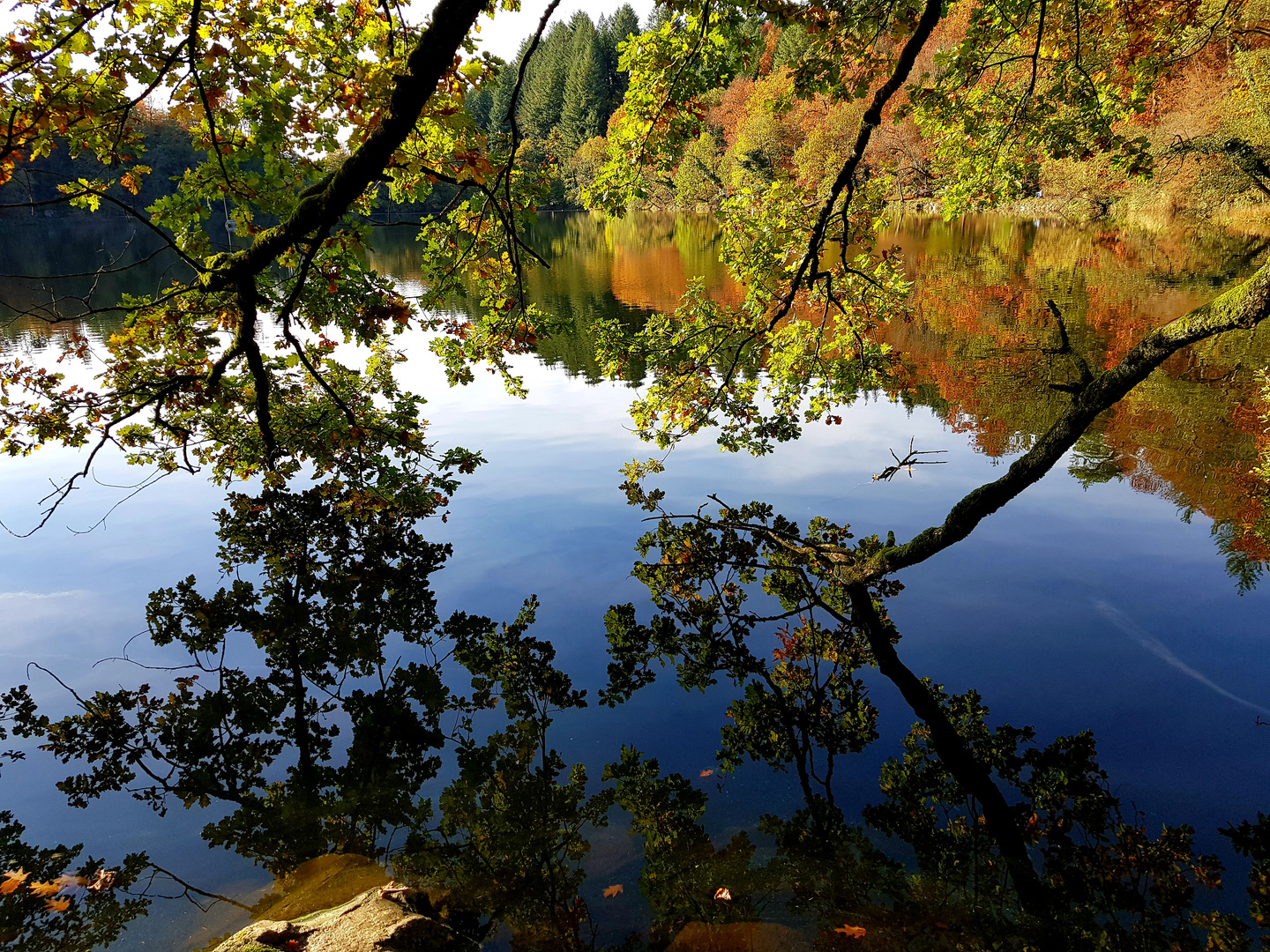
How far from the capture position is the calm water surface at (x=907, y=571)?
427 cm

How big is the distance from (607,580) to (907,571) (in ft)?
10.6

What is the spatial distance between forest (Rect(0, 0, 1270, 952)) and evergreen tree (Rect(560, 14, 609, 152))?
83.1 m

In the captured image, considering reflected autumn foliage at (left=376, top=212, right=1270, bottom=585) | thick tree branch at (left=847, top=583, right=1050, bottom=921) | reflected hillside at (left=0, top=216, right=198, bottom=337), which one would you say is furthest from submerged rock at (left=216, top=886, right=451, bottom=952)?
reflected autumn foliage at (left=376, top=212, right=1270, bottom=585)

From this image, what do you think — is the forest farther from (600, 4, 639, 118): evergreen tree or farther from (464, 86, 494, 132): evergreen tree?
(464, 86, 494, 132): evergreen tree

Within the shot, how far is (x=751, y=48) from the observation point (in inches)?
238

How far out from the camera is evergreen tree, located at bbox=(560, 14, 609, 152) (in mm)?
82500

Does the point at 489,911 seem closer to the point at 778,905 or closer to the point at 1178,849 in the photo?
the point at 778,905

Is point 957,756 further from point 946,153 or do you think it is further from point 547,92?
point 547,92

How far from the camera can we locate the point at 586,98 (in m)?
82.5

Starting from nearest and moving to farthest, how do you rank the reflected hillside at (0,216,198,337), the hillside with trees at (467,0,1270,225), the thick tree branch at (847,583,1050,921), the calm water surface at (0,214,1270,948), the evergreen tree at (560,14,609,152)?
the thick tree branch at (847,583,1050,921) < the calm water surface at (0,214,1270,948) < the hillside with trees at (467,0,1270,225) < the reflected hillside at (0,216,198,337) < the evergreen tree at (560,14,609,152)

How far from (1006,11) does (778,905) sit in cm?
775

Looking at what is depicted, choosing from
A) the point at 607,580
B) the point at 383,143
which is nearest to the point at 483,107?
the point at 607,580

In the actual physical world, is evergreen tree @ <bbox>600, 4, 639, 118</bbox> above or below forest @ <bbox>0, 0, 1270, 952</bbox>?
above

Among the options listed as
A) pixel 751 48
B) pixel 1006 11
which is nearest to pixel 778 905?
pixel 751 48
